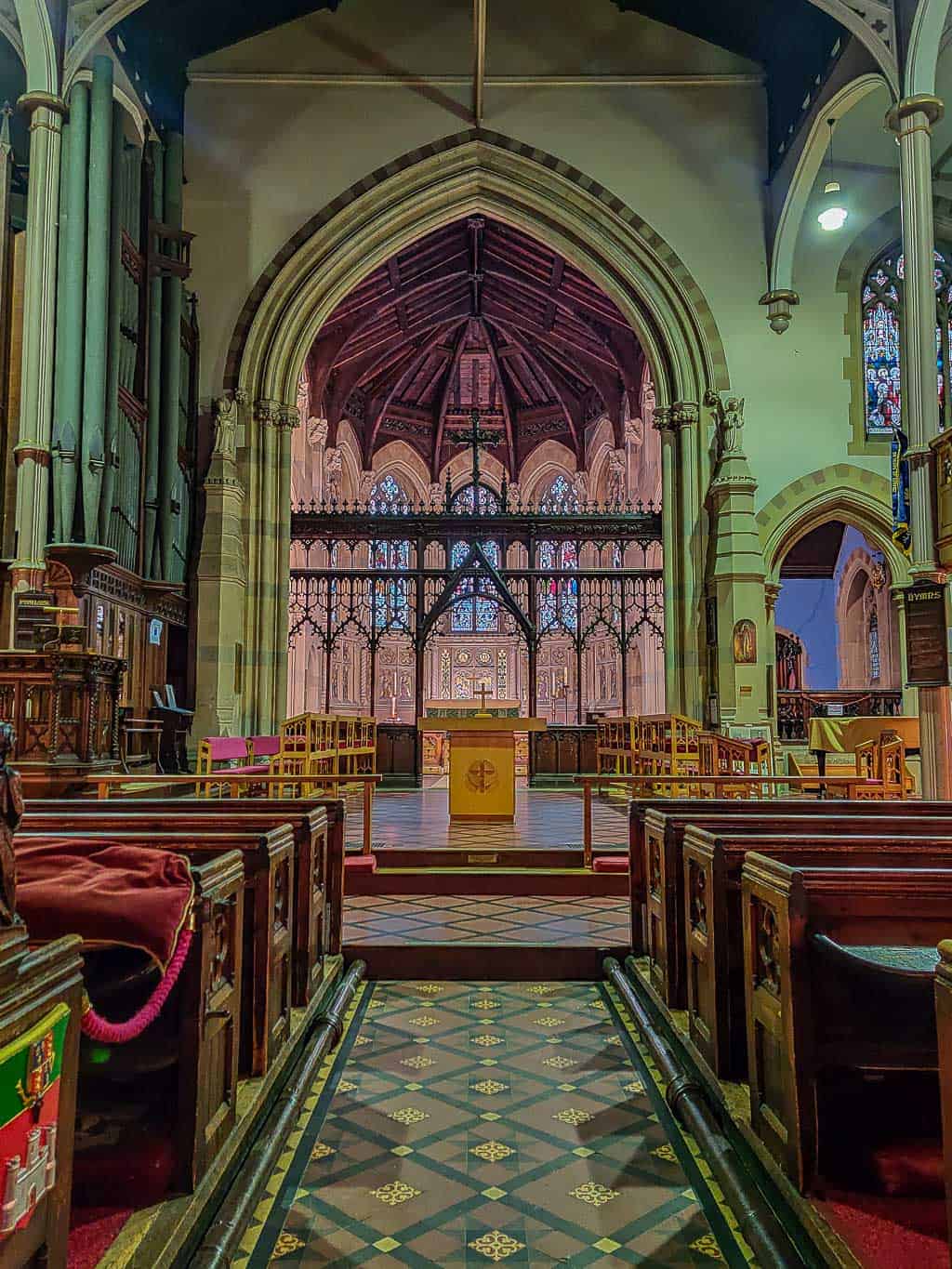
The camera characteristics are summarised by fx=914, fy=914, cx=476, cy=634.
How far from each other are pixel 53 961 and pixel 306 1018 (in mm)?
2092

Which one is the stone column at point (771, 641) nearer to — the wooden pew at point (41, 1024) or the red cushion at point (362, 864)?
the red cushion at point (362, 864)

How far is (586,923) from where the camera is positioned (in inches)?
190

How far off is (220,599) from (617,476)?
1009cm

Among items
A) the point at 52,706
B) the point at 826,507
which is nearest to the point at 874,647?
the point at 826,507

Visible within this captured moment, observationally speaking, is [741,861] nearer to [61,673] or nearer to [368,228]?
[61,673]

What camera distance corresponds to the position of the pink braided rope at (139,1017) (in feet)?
5.57

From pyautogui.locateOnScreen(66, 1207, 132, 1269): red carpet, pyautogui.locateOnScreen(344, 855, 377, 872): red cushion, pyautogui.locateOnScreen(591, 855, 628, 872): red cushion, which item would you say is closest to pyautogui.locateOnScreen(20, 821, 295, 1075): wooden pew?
pyautogui.locateOnScreen(66, 1207, 132, 1269): red carpet

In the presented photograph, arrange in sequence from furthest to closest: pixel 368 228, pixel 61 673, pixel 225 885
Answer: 1. pixel 368 228
2. pixel 61 673
3. pixel 225 885

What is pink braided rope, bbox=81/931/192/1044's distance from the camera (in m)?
1.70

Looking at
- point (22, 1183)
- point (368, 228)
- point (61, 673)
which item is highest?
point (368, 228)

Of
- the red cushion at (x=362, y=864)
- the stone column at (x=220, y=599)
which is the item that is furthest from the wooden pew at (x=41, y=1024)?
the stone column at (x=220, y=599)

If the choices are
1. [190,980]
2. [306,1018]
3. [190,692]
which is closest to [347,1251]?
[190,980]

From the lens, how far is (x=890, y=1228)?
1822 millimetres

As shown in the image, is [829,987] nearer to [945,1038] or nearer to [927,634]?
[945,1038]
